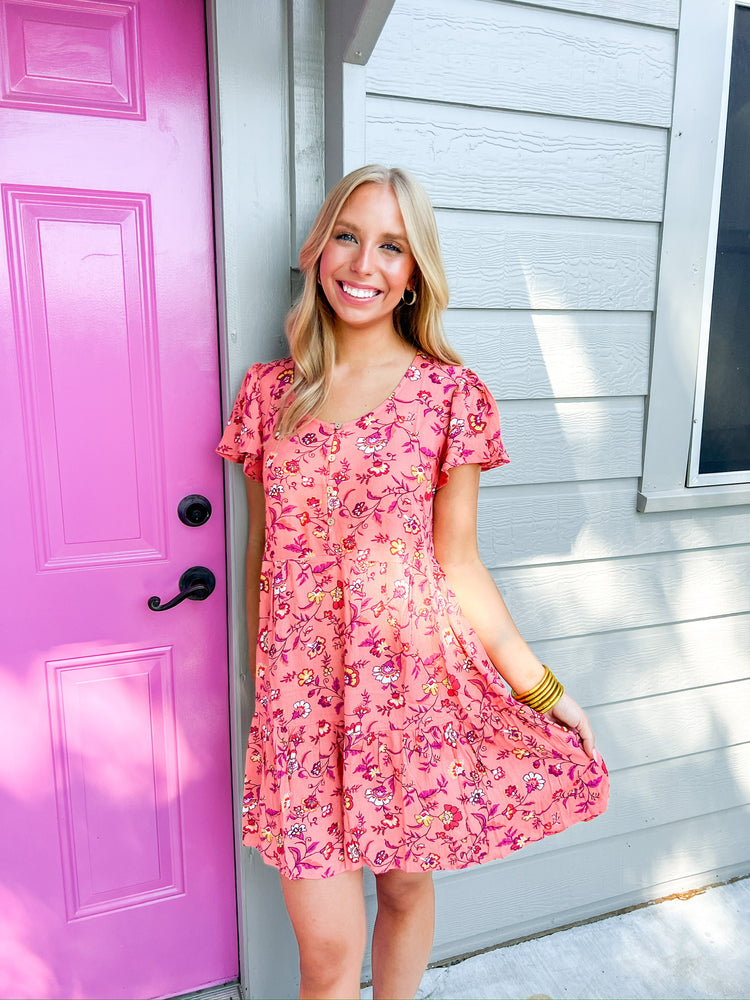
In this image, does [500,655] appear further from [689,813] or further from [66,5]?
[66,5]

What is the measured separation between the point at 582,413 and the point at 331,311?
2.43 ft

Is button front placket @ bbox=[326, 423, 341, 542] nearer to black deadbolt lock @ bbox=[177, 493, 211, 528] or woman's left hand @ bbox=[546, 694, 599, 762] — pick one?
black deadbolt lock @ bbox=[177, 493, 211, 528]

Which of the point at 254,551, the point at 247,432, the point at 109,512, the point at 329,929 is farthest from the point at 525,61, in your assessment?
the point at 329,929

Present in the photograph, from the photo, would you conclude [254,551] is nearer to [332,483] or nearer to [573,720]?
[332,483]

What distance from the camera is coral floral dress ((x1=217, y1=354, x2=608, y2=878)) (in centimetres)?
134

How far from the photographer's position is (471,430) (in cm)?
140

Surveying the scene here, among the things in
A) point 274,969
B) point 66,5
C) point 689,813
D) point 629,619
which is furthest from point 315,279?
point 689,813

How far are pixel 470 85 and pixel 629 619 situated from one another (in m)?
1.39

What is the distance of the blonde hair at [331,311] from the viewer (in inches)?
51.9

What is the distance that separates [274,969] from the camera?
182cm

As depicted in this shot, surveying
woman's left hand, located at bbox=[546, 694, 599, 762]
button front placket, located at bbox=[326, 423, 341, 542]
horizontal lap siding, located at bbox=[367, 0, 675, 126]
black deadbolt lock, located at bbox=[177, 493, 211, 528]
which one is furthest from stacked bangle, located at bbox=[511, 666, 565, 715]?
horizontal lap siding, located at bbox=[367, 0, 675, 126]

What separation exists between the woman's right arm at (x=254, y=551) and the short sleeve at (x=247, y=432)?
54 millimetres

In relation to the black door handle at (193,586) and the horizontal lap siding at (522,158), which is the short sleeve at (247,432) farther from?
the horizontal lap siding at (522,158)

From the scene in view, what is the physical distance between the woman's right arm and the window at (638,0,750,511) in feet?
3.34
